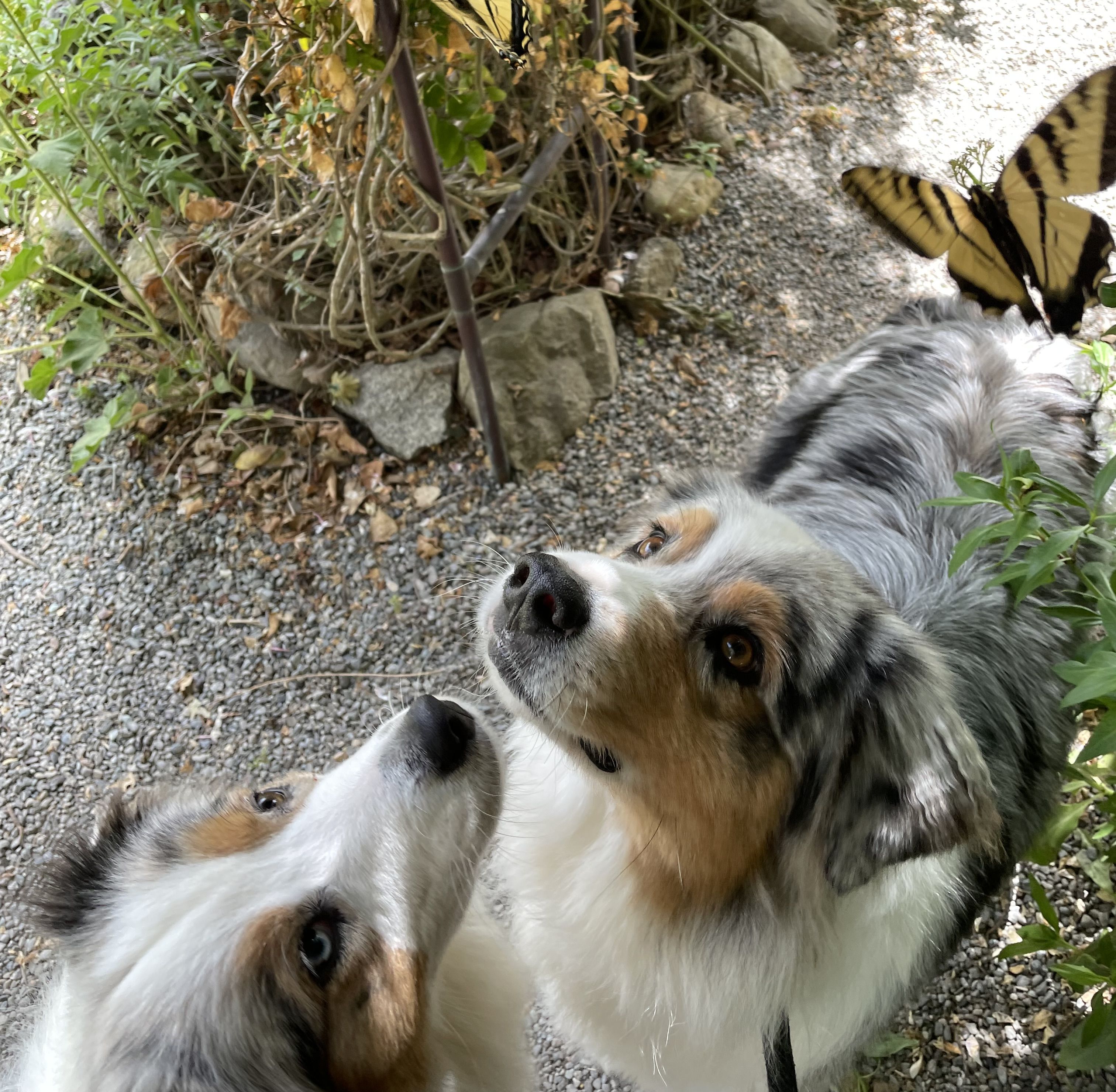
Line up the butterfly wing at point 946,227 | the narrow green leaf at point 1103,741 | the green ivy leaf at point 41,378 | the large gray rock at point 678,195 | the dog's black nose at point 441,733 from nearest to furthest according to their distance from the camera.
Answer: the narrow green leaf at point 1103,741 < the dog's black nose at point 441,733 < the butterfly wing at point 946,227 < the green ivy leaf at point 41,378 < the large gray rock at point 678,195

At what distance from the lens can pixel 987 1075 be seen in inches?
88.4

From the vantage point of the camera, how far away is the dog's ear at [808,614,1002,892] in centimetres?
132

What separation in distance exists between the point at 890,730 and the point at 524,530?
2022 millimetres

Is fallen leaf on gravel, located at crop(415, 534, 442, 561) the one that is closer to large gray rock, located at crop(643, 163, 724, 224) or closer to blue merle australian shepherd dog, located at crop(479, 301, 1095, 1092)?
blue merle australian shepherd dog, located at crop(479, 301, 1095, 1092)

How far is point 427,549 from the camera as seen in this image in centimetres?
322

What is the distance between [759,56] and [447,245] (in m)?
3.13

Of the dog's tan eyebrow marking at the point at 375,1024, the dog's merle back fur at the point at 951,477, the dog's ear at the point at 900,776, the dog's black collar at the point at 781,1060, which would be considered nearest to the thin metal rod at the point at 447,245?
the dog's merle back fur at the point at 951,477

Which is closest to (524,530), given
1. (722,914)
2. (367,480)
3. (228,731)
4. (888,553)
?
(367,480)

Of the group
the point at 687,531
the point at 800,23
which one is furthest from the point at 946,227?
the point at 800,23

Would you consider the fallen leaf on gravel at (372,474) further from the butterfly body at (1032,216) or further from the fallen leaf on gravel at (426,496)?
the butterfly body at (1032,216)

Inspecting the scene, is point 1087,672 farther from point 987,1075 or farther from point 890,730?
point 987,1075

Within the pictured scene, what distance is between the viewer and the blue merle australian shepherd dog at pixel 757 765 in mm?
1446

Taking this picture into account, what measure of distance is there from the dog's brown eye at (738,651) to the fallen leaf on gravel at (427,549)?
1.90 m

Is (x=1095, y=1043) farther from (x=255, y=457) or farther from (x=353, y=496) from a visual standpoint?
(x=255, y=457)
